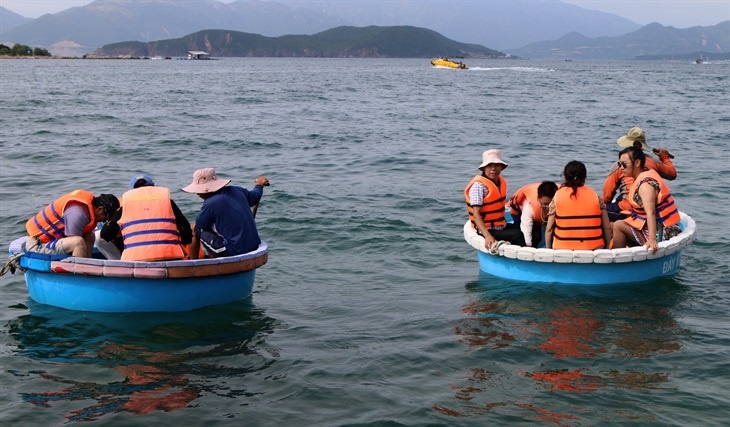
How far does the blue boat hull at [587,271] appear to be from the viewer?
954cm

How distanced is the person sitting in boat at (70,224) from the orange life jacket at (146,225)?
456 millimetres

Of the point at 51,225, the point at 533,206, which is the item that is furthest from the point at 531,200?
the point at 51,225

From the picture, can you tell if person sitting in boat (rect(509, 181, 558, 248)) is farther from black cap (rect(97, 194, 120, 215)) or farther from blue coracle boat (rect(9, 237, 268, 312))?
black cap (rect(97, 194, 120, 215))

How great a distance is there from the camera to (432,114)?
115 feet

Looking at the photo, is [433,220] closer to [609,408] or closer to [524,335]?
[524,335]

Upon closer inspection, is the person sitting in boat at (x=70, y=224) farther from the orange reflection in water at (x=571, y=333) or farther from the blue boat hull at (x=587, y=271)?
the orange reflection in water at (x=571, y=333)

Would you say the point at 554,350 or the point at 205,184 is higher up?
the point at 205,184

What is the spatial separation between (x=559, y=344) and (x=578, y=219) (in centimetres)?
199

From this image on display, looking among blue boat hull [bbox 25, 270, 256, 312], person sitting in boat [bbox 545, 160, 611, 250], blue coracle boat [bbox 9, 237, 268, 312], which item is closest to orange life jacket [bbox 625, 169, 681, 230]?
person sitting in boat [bbox 545, 160, 611, 250]

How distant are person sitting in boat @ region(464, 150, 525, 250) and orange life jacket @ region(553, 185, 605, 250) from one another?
27.4 inches

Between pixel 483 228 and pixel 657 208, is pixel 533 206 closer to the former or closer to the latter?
pixel 483 228

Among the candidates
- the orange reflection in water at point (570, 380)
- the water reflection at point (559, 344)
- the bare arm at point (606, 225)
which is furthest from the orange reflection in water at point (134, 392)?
the bare arm at point (606, 225)

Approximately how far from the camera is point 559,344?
26.4ft

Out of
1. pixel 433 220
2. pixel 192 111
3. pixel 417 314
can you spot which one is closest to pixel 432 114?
pixel 192 111
